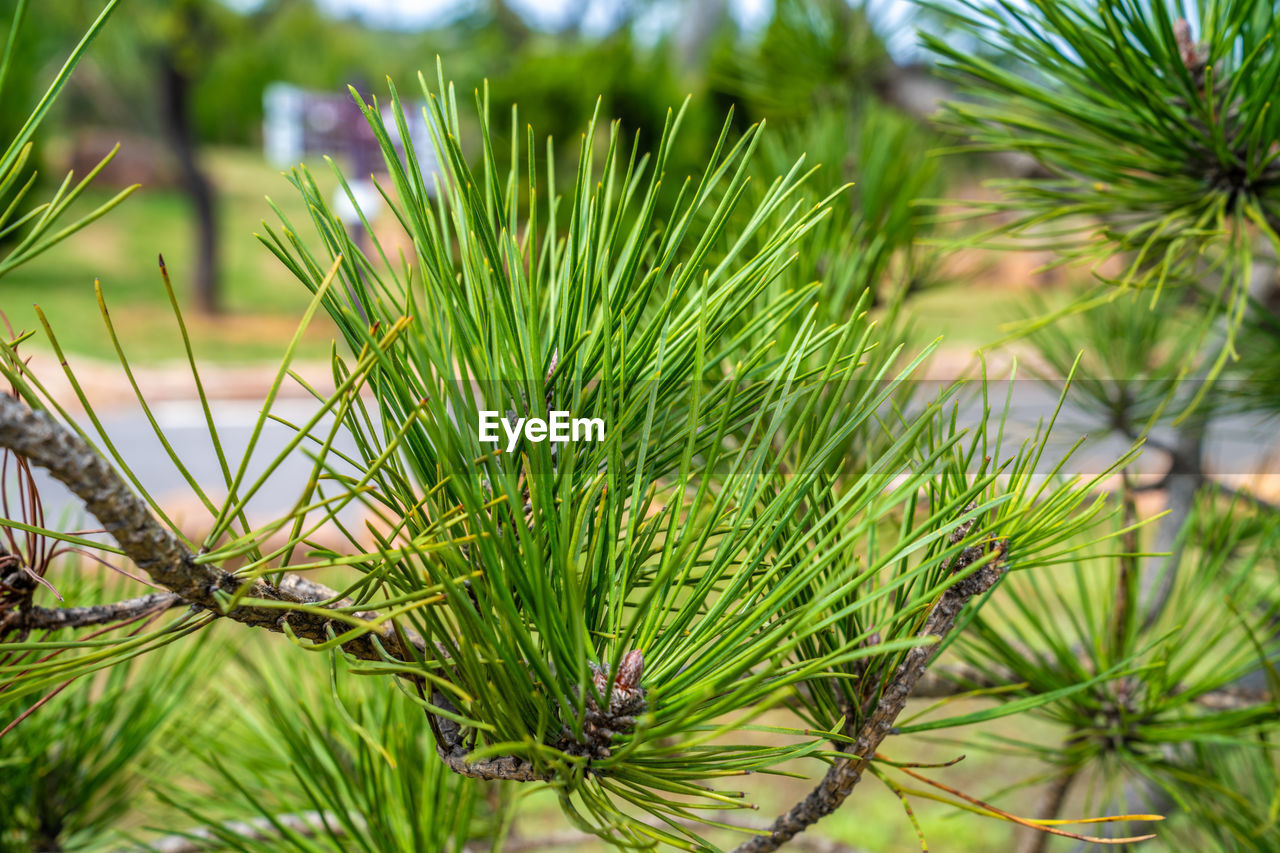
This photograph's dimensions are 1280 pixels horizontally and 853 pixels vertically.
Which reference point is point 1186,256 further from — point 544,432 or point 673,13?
point 673,13

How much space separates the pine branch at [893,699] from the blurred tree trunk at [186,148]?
4674mm

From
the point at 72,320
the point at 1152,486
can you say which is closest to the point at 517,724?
the point at 1152,486

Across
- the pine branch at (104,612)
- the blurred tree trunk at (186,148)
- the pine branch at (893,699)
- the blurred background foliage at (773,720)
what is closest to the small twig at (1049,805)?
the blurred background foliage at (773,720)

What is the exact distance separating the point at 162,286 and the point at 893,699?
4705 mm

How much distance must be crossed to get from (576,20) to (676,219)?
7310 millimetres

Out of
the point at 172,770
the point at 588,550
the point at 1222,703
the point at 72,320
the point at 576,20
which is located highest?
the point at 576,20

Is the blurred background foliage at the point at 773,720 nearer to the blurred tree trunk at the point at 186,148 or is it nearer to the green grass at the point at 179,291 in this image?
the green grass at the point at 179,291

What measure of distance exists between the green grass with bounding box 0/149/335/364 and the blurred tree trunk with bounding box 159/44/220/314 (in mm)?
219

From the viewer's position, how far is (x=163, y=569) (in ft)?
0.60

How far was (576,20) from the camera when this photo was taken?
6.88 metres

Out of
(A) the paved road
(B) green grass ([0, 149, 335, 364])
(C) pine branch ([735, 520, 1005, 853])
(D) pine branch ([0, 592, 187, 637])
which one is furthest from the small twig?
(B) green grass ([0, 149, 335, 364])

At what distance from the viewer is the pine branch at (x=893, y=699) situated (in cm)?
22

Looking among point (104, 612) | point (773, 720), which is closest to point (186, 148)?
point (773, 720)

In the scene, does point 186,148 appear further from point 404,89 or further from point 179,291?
point 404,89
